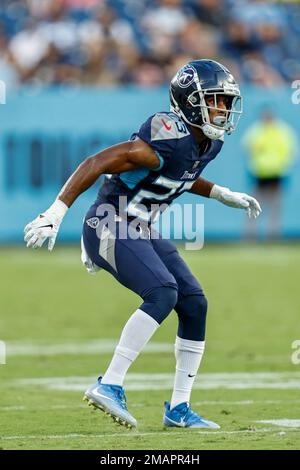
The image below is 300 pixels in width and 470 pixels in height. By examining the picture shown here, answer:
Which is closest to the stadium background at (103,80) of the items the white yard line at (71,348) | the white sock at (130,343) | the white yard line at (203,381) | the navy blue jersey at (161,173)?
the white yard line at (71,348)

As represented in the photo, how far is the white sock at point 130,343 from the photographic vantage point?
5613mm

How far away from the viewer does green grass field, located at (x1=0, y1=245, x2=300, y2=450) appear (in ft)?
18.3

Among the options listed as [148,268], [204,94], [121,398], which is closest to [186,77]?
[204,94]

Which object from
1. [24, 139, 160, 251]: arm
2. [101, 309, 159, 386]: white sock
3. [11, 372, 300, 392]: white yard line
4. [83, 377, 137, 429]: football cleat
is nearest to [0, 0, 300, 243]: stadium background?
[11, 372, 300, 392]: white yard line

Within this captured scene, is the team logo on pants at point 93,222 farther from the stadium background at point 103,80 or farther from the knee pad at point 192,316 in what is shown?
the stadium background at point 103,80

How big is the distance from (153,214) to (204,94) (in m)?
0.66

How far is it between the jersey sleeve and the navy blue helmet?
20cm

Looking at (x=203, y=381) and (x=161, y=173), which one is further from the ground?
(x=161, y=173)

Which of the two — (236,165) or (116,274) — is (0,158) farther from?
(116,274)

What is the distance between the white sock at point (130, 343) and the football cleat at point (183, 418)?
458 mm

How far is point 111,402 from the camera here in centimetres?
547

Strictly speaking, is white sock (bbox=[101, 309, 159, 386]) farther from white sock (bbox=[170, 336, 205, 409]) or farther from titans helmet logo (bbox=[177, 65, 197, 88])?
titans helmet logo (bbox=[177, 65, 197, 88])

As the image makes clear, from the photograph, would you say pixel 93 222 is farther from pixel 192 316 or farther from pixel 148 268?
pixel 192 316
